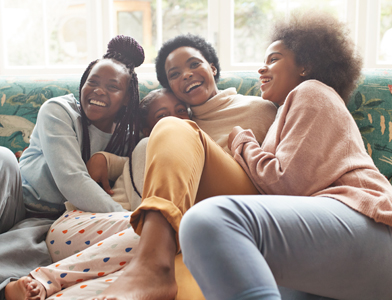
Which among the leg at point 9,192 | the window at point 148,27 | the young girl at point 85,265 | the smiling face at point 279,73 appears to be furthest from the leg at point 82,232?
the window at point 148,27

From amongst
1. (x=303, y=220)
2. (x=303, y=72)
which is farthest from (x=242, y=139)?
(x=303, y=220)

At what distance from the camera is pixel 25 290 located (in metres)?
0.83

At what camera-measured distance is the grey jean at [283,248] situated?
1.73 ft

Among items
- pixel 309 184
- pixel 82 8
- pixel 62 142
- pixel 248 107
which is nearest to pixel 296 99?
pixel 309 184

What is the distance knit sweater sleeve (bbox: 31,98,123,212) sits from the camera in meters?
1.14

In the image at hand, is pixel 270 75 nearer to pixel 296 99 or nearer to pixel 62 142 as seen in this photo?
pixel 296 99

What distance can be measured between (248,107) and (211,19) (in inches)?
43.1

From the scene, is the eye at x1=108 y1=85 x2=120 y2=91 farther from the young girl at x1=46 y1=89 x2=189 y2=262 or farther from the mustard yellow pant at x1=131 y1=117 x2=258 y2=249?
the mustard yellow pant at x1=131 y1=117 x2=258 y2=249

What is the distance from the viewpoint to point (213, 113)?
141 cm

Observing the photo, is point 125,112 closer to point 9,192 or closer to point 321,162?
point 9,192

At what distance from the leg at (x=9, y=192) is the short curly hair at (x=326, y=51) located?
100cm

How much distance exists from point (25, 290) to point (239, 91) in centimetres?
111

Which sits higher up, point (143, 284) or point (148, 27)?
point (148, 27)

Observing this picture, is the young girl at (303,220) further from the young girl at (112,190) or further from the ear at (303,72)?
the young girl at (112,190)
